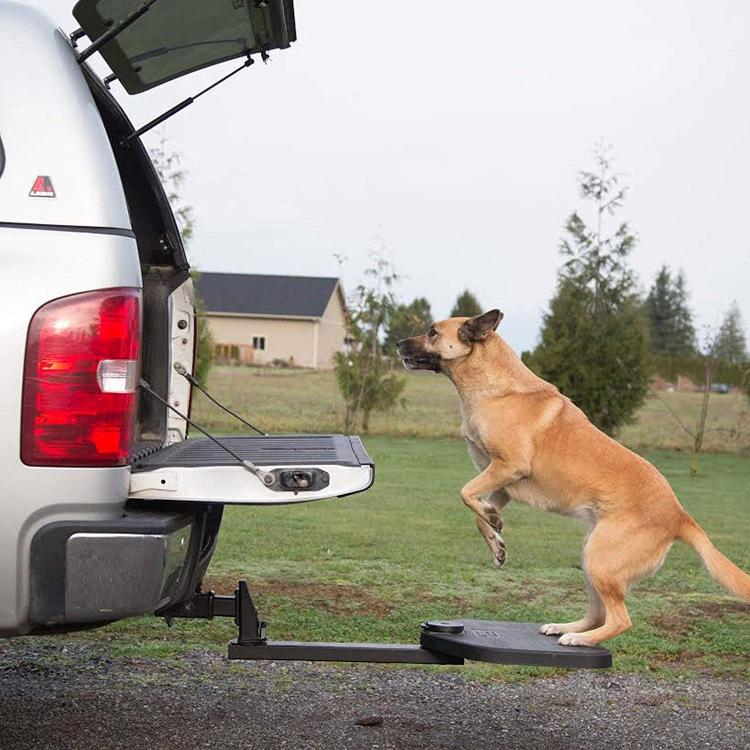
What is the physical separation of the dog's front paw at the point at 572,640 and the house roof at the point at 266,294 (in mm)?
52280

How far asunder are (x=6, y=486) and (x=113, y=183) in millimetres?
915

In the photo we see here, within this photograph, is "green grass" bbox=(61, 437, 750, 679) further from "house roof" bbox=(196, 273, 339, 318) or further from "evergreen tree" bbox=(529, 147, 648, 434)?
"house roof" bbox=(196, 273, 339, 318)

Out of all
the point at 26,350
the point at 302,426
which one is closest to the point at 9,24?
the point at 26,350

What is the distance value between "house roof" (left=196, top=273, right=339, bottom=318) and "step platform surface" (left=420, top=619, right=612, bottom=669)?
52537 millimetres

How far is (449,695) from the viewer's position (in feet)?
16.4

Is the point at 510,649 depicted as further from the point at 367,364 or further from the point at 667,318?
the point at 667,318

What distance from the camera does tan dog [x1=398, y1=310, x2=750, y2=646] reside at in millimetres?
4465

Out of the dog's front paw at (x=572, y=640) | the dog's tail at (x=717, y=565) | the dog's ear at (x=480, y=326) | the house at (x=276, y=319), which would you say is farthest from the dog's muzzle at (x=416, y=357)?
the house at (x=276, y=319)

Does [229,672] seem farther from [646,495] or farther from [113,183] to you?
[113,183]

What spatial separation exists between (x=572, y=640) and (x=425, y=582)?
132 inches

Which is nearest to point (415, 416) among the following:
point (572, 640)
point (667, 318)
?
point (572, 640)

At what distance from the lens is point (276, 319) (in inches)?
2271

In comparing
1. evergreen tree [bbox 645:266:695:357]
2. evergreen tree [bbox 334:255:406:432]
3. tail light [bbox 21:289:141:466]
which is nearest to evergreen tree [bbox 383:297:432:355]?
evergreen tree [bbox 334:255:406:432]

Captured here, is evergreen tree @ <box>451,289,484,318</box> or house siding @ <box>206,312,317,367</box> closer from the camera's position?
evergreen tree @ <box>451,289,484,318</box>
